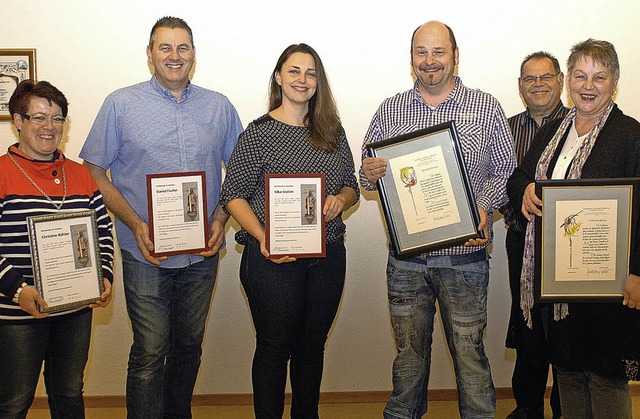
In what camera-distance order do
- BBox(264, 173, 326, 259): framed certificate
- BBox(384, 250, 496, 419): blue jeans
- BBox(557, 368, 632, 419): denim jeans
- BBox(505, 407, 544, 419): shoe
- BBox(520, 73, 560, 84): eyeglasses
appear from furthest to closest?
BBox(505, 407, 544, 419): shoe
BBox(520, 73, 560, 84): eyeglasses
BBox(384, 250, 496, 419): blue jeans
BBox(264, 173, 326, 259): framed certificate
BBox(557, 368, 632, 419): denim jeans

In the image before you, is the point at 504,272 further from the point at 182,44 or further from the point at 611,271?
the point at 182,44

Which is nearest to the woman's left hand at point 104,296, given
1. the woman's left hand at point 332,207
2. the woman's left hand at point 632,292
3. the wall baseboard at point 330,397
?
the woman's left hand at point 332,207

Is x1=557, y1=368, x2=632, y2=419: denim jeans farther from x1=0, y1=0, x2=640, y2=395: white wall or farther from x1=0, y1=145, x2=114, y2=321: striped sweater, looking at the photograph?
x1=0, y1=145, x2=114, y2=321: striped sweater

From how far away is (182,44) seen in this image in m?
2.78

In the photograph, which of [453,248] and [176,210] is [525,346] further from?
[176,210]

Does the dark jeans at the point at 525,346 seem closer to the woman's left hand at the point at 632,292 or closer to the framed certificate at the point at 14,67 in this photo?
the woman's left hand at the point at 632,292

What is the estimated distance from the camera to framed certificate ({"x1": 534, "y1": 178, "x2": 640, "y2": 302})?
2340 mm

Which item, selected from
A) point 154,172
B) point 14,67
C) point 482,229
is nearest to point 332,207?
point 482,229

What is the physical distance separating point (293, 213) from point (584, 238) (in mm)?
1107

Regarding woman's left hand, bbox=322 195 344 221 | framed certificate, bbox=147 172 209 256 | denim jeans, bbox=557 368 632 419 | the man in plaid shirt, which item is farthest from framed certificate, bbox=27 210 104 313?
denim jeans, bbox=557 368 632 419

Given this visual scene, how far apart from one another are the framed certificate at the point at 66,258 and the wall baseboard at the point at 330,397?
1677 millimetres

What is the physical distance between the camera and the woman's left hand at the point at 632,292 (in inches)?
90.3

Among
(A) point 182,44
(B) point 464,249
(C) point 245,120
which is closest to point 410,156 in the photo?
(B) point 464,249

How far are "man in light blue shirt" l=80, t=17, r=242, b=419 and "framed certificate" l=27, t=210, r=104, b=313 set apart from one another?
0.93ft
